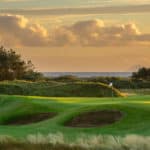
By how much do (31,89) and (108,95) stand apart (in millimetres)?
9770

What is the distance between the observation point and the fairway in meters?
30.2

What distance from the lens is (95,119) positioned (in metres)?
35.2

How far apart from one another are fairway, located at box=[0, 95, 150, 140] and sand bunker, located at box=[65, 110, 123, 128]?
324 millimetres

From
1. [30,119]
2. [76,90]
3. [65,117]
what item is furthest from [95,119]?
[76,90]

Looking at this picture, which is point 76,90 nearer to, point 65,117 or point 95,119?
point 65,117

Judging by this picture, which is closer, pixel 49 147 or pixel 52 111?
pixel 49 147

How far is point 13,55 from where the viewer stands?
113938 millimetres

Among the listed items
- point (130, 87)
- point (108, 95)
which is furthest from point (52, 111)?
point (130, 87)

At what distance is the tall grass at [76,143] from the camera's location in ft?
69.6

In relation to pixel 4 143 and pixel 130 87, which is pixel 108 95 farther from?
pixel 4 143

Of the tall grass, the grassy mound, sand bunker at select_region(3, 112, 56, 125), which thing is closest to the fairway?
sand bunker at select_region(3, 112, 56, 125)

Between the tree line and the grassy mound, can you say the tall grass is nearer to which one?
the grassy mound

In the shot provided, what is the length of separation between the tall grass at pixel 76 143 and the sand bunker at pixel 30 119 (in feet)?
48.8

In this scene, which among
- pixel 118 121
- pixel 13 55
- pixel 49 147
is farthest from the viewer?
pixel 13 55
